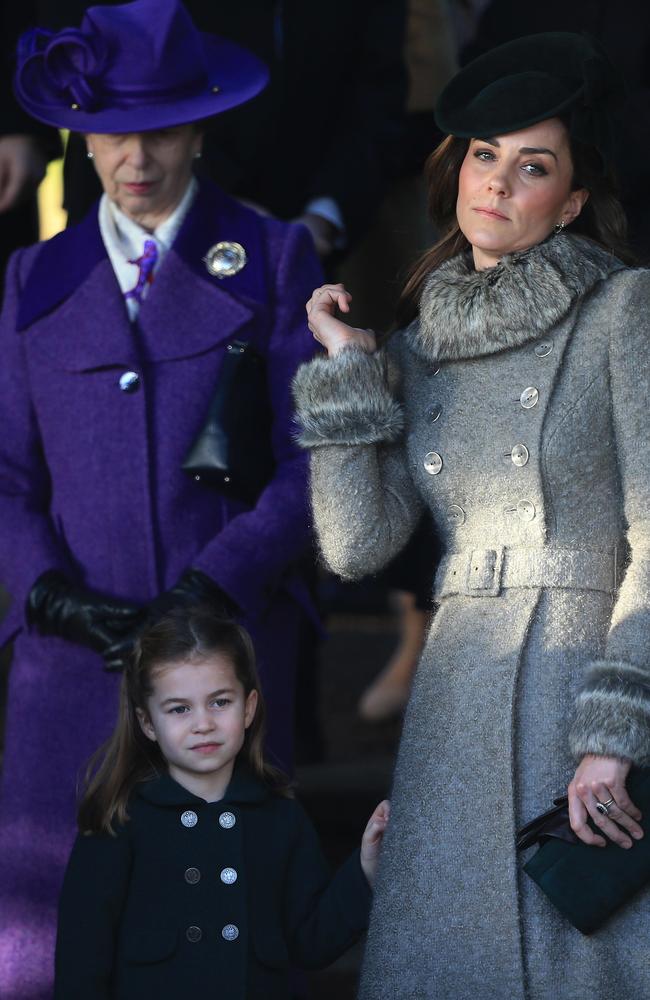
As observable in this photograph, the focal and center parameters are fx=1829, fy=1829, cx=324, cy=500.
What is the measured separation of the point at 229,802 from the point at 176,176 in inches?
51.8

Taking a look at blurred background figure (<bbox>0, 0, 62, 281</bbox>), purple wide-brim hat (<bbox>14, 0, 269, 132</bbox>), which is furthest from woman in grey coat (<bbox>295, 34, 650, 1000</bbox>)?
blurred background figure (<bbox>0, 0, 62, 281</bbox>)

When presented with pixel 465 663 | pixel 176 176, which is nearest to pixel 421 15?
pixel 176 176

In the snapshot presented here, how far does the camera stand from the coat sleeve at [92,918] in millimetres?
2799

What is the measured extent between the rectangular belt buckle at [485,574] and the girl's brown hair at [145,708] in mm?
409

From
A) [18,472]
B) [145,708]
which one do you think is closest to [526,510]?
[145,708]

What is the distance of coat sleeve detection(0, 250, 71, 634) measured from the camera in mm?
3520

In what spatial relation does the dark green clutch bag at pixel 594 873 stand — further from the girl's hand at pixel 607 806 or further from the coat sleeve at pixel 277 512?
Answer: the coat sleeve at pixel 277 512

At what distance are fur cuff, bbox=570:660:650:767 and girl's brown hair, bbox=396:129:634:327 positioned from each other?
0.71 m

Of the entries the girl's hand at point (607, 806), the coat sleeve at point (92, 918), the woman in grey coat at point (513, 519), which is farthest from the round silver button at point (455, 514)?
the coat sleeve at point (92, 918)

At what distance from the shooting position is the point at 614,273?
9.25ft

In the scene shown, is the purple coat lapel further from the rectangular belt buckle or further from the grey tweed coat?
the rectangular belt buckle

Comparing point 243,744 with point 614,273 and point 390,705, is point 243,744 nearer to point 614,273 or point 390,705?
point 614,273

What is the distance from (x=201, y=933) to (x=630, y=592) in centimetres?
84

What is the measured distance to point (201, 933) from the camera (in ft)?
9.26
